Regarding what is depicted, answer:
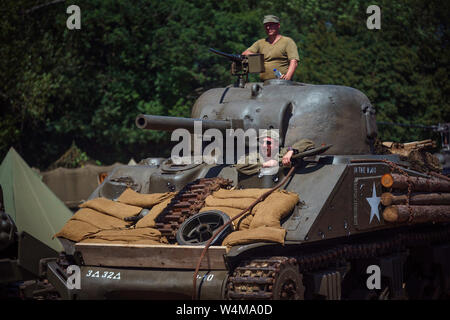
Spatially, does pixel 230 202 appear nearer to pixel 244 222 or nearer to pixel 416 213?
pixel 244 222

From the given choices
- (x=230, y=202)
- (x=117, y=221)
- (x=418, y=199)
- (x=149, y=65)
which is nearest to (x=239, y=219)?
(x=230, y=202)

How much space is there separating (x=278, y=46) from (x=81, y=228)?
13.7ft

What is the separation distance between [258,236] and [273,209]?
1.58 ft

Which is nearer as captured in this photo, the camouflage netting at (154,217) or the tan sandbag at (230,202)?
the camouflage netting at (154,217)

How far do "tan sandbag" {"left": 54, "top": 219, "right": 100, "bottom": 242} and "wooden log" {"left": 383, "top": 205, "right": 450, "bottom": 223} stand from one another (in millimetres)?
3692

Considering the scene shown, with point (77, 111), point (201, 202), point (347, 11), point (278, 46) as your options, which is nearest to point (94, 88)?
point (77, 111)

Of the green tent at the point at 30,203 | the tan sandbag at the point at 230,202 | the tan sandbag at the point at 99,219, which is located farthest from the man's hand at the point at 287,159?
the green tent at the point at 30,203

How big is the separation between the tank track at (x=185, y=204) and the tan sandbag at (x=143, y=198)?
0.29 meters

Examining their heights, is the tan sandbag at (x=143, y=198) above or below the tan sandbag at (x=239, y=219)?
above

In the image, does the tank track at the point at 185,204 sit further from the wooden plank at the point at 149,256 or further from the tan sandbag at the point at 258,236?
the tan sandbag at the point at 258,236

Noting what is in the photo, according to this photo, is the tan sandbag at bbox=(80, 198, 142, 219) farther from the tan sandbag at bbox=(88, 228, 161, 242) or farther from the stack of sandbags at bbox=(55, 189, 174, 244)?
the tan sandbag at bbox=(88, 228, 161, 242)

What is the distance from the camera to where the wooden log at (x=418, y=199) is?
8.55 meters

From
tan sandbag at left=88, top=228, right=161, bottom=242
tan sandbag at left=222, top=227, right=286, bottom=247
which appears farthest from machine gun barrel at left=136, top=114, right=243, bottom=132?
tan sandbag at left=222, top=227, right=286, bottom=247

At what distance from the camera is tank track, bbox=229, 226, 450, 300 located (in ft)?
22.6
